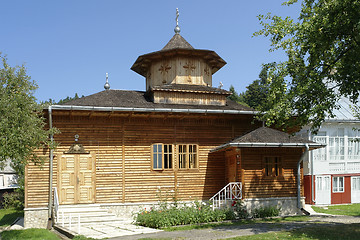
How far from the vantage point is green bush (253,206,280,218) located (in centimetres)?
1716

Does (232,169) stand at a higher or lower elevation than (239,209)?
higher

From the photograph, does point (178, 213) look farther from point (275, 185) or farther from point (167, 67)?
point (167, 67)

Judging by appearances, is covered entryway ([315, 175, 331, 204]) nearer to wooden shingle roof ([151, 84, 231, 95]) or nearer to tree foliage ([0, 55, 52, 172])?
wooden shingle roof ([151, 84, 231, 95])

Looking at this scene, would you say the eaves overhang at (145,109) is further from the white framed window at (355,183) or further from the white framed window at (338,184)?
the white framed window at (355,183)

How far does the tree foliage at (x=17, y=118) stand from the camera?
1354cm

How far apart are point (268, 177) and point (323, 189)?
8.51 m

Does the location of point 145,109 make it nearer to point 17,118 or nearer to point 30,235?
point 17,118

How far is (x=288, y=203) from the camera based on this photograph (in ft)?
59.1

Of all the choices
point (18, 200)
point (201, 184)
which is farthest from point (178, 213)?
point (18, 200)

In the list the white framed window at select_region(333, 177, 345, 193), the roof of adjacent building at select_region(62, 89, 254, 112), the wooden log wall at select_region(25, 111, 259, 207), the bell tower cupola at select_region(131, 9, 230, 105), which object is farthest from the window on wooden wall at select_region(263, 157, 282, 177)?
the white framed window at select_region(333, 177, 345, 193)

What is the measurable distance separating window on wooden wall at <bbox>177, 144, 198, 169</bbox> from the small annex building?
0.15ft

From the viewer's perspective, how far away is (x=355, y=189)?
2556 centimetres

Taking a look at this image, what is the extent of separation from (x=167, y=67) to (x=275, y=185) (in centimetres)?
804

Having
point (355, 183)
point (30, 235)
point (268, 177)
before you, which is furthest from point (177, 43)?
point (355, 183)
